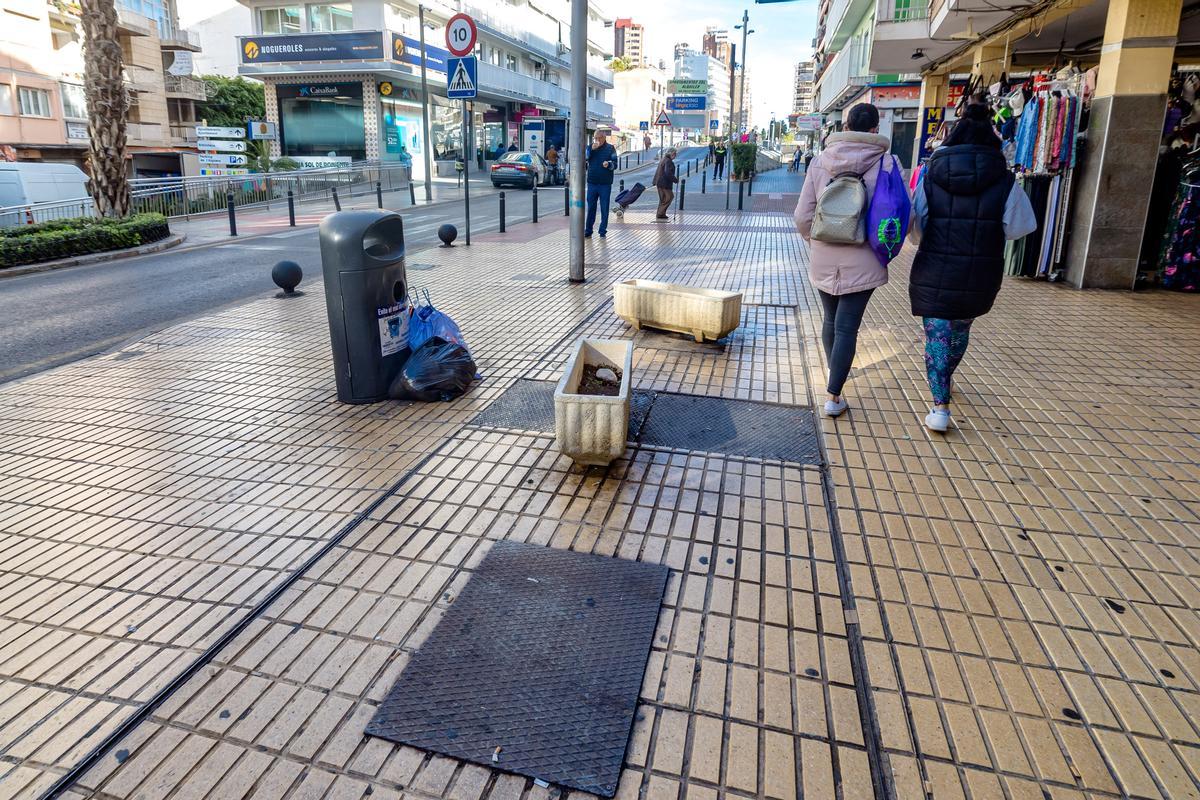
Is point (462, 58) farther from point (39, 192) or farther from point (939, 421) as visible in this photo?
point (39, 192)

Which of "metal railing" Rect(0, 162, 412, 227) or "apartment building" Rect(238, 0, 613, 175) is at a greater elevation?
"apartment building" Rect(238, 0, 613, 175)

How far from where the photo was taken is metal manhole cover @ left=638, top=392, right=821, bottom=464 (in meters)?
4.56

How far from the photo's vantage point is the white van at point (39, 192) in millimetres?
15703

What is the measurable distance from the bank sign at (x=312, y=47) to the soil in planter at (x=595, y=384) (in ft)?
118

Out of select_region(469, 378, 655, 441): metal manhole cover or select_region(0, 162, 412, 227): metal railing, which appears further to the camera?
select_region(0, 162, 412, 227): metal railing

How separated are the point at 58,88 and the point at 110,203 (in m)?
22.9

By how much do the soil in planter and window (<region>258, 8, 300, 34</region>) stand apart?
135 feet

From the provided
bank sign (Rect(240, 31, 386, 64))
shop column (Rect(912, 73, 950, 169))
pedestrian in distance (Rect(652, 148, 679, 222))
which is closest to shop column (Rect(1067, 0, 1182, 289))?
shop column (Rect(912, 73, 950, 169))

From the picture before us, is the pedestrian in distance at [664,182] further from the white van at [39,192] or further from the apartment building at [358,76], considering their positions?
the apartment building at [358,76]

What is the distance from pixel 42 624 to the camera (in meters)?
2.91

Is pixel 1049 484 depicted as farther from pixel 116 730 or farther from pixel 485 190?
pixel 485 190

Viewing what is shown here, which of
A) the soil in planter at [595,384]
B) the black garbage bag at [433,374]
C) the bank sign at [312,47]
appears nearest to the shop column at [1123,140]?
the soil in planter at [595,384]

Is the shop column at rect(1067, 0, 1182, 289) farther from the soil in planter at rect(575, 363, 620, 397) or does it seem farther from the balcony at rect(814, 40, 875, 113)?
the balcony at rect(814, 40, 875, 113)

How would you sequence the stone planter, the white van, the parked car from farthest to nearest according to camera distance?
1. the parked car
2. the white van
3. the stone planter
